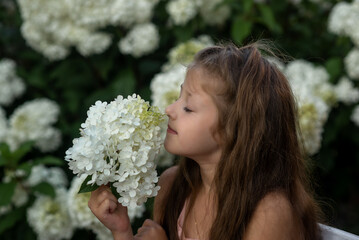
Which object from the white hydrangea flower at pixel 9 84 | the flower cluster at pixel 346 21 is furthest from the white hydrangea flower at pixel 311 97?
the white hydrangea flower at pixel 9 84

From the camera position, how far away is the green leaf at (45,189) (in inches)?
94.6

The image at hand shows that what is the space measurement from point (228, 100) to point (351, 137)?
1.89m

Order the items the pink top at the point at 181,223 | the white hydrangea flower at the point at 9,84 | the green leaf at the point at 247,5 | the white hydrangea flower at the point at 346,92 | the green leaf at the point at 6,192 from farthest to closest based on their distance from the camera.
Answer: the white hydrangea flower at the point at 9,84 → the green leaf at the point at 247,5 → the white hydrangea flower at the point at 346,92 → the green leaf at the point at 6,192 → the pink top at the point at 181,223

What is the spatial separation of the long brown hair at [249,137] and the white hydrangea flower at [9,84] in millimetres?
1884

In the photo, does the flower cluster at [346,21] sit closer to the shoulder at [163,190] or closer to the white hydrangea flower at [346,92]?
the white hydrangea flower at [346,92]

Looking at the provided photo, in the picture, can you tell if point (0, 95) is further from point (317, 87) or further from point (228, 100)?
point (228, 100)

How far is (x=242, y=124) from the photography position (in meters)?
1.55

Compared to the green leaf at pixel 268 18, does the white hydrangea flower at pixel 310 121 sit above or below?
below

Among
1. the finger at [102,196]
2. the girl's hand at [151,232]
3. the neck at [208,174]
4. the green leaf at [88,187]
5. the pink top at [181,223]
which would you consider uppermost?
the green leaf at [88,187]

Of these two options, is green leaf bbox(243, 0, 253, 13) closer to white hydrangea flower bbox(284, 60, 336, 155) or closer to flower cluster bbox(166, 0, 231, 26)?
flower cluster bbox(166, 0, 231, 26)

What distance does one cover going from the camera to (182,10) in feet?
9.63

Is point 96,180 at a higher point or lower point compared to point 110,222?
higher

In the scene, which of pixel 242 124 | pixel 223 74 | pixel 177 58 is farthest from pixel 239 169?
pixel 177 58

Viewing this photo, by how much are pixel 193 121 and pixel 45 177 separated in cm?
130
